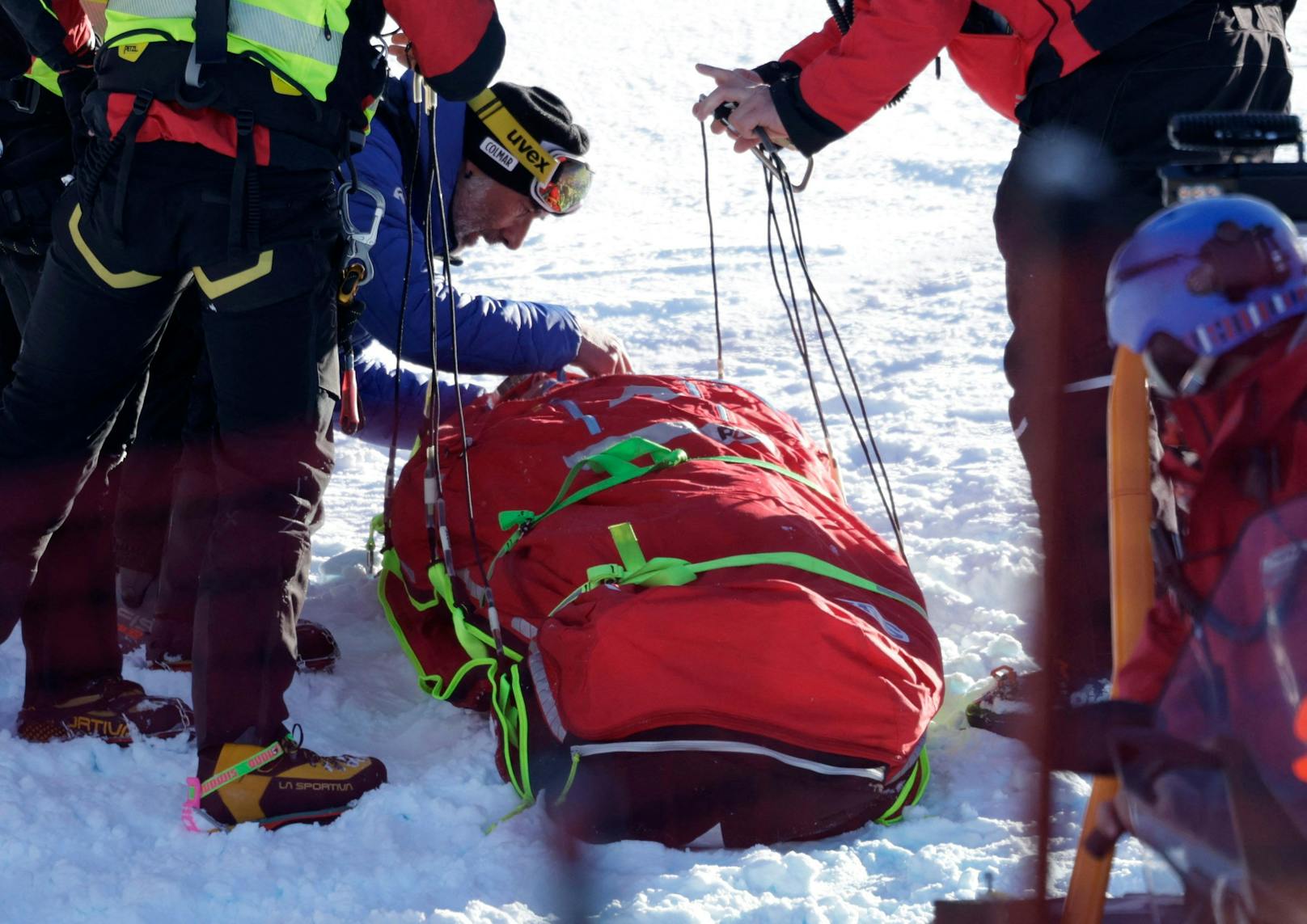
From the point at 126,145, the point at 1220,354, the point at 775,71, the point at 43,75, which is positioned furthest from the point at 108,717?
the point at 1220,354

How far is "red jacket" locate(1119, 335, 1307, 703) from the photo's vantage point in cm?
119

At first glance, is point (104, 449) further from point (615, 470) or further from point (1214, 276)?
point (1214, 276)

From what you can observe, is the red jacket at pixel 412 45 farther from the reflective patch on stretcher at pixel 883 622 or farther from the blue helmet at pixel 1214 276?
the blue helmet at pixel 1214 276

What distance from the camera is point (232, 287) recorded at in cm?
193

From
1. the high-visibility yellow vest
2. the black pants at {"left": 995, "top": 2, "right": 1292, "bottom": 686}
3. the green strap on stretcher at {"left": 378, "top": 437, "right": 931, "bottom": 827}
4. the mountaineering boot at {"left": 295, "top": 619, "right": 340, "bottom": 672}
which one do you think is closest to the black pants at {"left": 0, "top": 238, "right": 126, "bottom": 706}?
the high-visibility yellow vest

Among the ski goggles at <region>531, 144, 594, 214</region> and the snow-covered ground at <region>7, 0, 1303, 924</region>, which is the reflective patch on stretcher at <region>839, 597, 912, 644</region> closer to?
the snow-covered ground at <region>7, 0, 1303, 924</region>

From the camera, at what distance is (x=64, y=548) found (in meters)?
2.38

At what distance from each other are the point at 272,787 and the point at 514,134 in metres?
1.79

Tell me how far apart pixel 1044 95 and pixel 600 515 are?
109cm

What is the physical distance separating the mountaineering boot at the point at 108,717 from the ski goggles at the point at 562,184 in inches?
61.1

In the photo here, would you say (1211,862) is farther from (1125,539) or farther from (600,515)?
(600,515)

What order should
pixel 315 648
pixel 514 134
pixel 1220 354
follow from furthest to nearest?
pixel 514 134
pixel 315 648
pixel 1220 354

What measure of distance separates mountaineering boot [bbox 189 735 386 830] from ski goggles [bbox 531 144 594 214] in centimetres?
166

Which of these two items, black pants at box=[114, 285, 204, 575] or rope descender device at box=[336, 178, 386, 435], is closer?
rope descender device at box=[336, 178, 386, 435]
